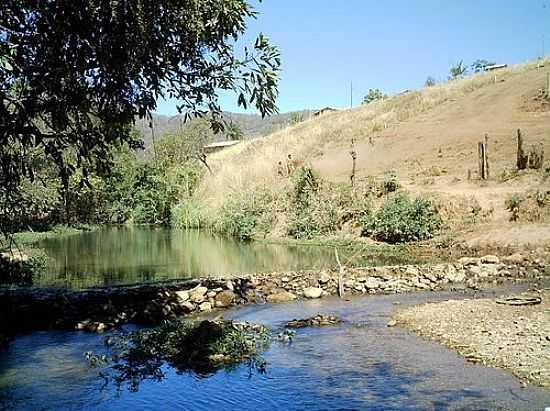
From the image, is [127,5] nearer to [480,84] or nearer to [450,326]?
[450,326]

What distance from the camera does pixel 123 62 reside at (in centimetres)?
547

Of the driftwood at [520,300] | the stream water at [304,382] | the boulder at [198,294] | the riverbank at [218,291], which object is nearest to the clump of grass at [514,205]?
the riverbank at [218,291]

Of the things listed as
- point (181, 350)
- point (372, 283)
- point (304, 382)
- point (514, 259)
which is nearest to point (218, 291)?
point (372, 283)

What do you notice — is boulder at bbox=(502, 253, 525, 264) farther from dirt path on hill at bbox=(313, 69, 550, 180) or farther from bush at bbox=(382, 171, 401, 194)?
dirt path on hill at bbox=(313, 69, 550, 180)

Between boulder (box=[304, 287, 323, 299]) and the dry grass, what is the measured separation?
23427mm

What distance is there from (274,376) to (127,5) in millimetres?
6220

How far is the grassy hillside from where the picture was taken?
25.4 metres

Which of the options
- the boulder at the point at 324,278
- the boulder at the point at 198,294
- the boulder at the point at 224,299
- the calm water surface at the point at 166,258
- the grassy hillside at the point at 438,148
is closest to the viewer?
the boulder at the point at 198,294

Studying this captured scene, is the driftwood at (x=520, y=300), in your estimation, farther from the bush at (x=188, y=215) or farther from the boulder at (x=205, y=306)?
the bush at (x=188, y=215)

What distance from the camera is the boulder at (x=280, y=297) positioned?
15461mm

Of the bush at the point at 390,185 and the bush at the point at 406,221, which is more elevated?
the bush at the point at 390,185

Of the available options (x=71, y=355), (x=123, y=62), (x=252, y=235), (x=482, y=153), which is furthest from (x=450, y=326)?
(x=252, y=235)

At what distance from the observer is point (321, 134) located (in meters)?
52.1

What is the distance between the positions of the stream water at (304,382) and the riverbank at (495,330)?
1.12 ft
